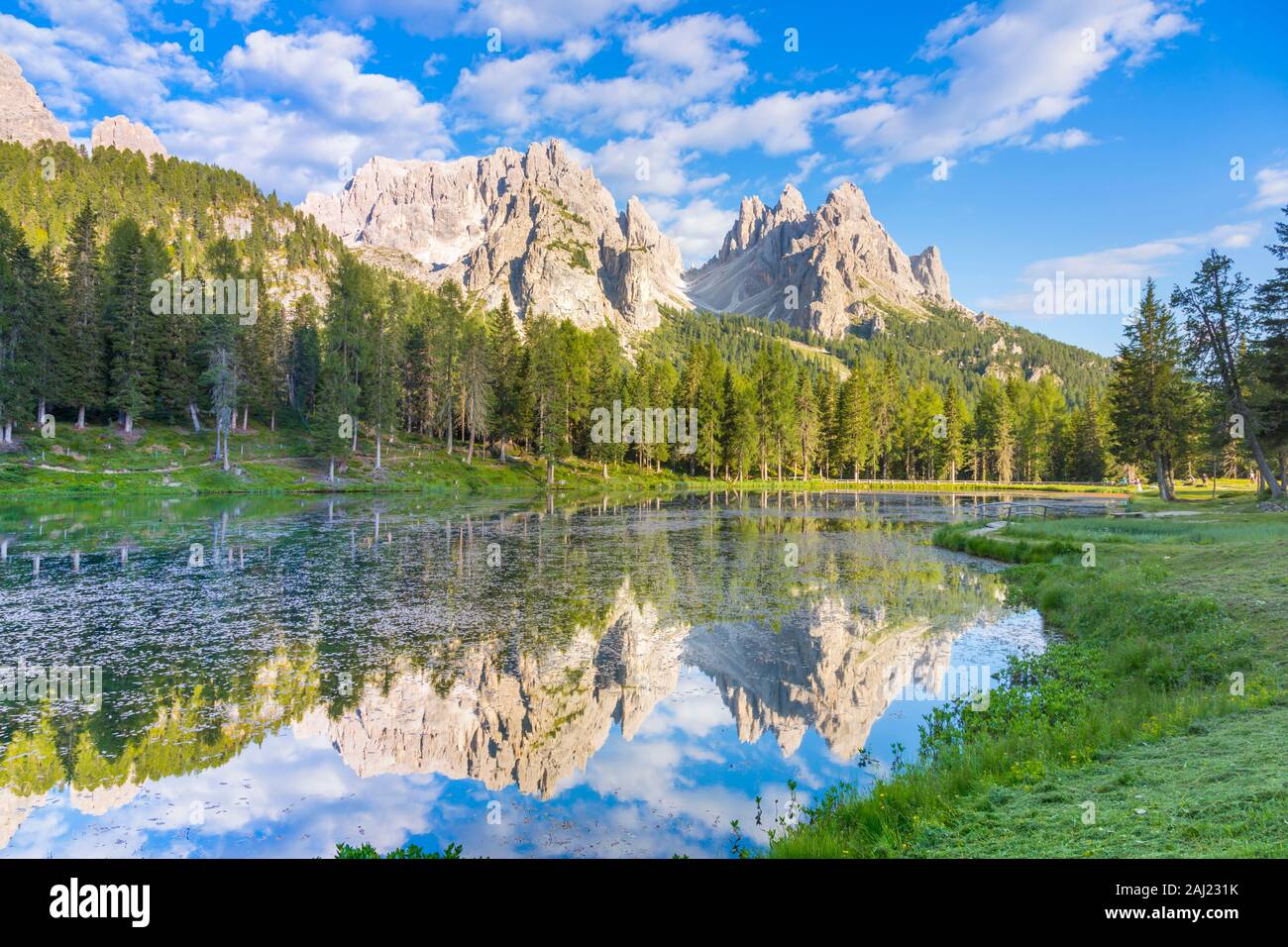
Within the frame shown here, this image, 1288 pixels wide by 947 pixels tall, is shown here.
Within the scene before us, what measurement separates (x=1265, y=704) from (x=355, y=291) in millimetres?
92998

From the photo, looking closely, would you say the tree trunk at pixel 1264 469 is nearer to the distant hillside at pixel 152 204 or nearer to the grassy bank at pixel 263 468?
the grassy bank at pixel 263 468

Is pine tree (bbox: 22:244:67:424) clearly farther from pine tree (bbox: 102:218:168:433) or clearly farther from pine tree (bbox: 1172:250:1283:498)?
pine tree (bbox: 1172:250:1283:498)

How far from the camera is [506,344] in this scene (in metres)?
102

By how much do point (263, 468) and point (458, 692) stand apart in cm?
7081

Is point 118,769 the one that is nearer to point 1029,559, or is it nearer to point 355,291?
point 1029,559

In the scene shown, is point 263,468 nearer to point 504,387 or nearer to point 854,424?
point 504,387

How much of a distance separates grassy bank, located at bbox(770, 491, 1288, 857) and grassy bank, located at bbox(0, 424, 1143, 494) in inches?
2777

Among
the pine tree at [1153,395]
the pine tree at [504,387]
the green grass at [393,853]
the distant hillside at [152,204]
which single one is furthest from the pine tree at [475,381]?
the green grass at [393,853]

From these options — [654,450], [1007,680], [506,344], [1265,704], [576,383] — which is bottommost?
[1007,680]

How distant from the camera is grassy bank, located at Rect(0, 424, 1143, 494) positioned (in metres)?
61.0

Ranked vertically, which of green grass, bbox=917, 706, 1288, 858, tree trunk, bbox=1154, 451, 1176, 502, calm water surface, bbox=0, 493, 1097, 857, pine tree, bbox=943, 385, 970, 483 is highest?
pine tree, bbox=943, 385, 970, 483

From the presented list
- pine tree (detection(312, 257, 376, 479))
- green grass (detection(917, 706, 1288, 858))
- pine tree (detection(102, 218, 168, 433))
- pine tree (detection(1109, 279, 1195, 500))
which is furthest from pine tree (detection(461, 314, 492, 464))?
green grass (detection(917, 706, 1288, 858))

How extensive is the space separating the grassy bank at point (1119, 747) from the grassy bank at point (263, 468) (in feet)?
231
